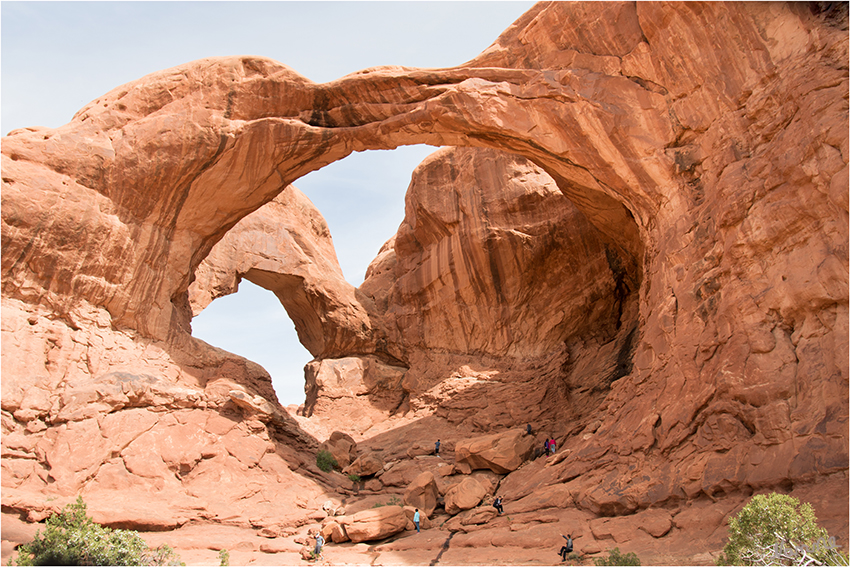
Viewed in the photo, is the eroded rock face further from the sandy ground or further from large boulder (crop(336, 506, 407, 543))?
the sandy ground

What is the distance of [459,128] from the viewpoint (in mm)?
18719

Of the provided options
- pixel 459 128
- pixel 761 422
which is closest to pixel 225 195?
pixel 459 128

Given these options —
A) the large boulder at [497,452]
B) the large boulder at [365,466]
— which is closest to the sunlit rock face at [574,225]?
the large boulder at [497,452]

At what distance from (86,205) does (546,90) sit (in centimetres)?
1379

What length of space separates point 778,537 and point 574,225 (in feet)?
56.2

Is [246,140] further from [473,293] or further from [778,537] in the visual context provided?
[778,537]

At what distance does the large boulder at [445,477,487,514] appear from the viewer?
16822mm

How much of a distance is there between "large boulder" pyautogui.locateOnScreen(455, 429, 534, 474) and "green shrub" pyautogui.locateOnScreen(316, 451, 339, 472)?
4.37 meters

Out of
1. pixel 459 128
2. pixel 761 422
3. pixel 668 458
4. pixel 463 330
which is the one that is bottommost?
pixel 668 458

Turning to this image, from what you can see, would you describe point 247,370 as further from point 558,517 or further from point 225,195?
point 558,517

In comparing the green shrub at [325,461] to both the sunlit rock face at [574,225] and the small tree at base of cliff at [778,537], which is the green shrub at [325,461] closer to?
the sunlit rock face at [574,225]

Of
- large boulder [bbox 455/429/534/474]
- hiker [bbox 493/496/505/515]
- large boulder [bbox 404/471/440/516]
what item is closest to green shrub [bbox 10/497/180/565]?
large boulder [bbox 404/471/440/516]

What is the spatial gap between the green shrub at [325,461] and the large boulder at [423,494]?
11.6ft

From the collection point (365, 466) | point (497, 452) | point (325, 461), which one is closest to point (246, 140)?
point (325, 461)
